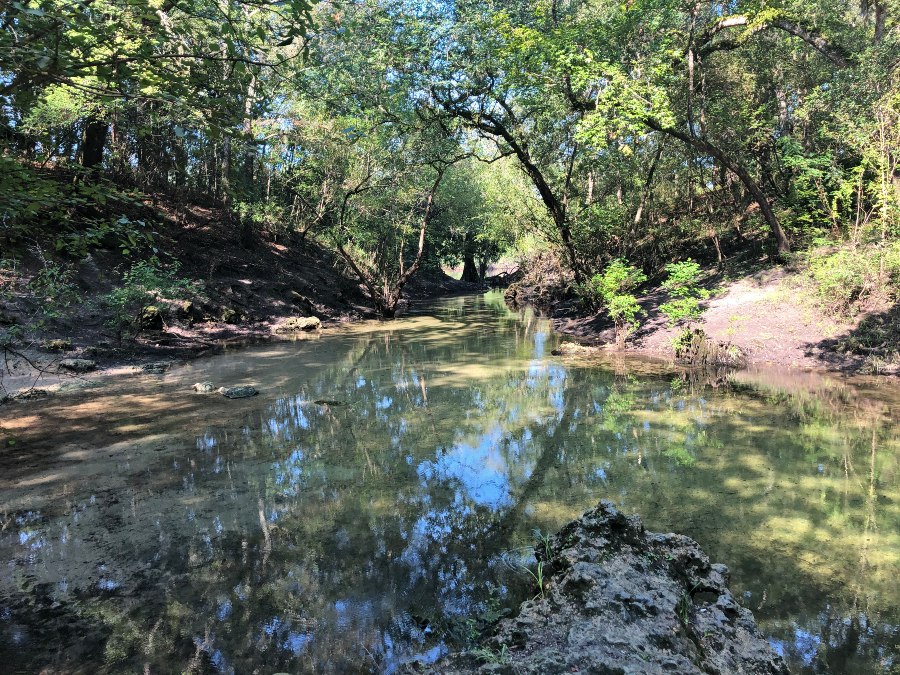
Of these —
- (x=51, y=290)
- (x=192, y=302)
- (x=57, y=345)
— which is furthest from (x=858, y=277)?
(x=192, y=302)

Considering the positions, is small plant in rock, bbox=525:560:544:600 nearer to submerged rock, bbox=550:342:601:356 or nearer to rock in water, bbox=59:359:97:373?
submerged rock, bbox=550:342:601:356

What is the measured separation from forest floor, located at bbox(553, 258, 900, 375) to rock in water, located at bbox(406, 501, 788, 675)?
8518mm

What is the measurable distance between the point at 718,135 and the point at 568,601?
15.1m

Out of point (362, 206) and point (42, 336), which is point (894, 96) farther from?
point (42, 336)

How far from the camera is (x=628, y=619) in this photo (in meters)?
2.48

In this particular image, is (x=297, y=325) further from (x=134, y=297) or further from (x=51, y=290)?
(x=51, y=290)

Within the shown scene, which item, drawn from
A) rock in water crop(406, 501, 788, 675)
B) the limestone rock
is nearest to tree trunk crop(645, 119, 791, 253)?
rock in water crop(406, 501, 788, 675)

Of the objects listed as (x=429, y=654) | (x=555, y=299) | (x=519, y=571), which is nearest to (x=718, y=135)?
(x=555, y=299)

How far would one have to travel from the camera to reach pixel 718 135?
14031 mm

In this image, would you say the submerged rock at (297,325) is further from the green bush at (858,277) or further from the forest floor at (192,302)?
the green bush at (858,277)

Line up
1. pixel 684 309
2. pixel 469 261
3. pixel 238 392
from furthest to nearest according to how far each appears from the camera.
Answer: pixel 469 261 → pixel 684 309 → pixel 238 392

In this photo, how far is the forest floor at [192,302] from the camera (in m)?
10.4

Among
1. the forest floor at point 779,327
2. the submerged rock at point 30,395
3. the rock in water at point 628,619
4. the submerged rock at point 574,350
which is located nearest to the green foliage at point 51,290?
the submerged rock at point 30,395

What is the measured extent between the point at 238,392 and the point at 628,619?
773 centimetres
